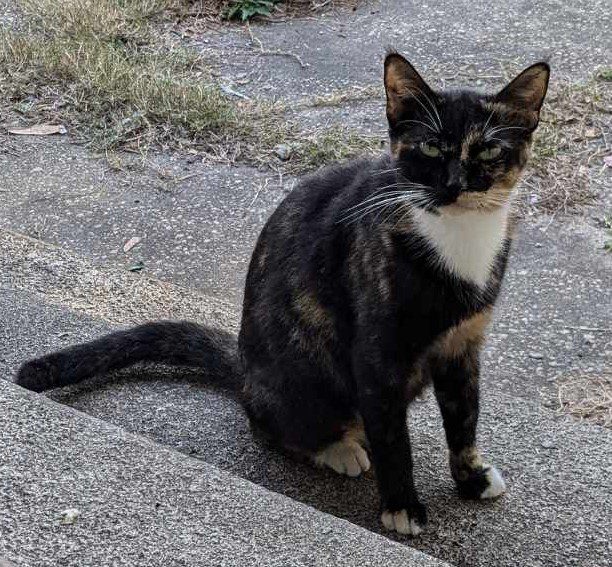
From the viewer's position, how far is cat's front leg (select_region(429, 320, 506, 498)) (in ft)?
8.71

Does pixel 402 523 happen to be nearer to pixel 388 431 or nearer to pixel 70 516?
pixel 388 431

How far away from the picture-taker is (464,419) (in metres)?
2.69

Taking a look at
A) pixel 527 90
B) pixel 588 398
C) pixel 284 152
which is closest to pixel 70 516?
pixel 527 90

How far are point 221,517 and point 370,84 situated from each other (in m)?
3.93

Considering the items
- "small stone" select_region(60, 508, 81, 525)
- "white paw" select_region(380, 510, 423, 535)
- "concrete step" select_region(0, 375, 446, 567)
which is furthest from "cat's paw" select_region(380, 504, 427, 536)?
"small stone" select_region(60, 508, 81, 525)

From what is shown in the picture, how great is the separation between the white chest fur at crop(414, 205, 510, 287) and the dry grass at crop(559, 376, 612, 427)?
1.12 m

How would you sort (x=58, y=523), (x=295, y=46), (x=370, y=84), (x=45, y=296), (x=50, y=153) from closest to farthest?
(x=58, y=523) → (x=45, y=296) → (x=50, y=153) → (x=370, y=84) → (x=295, y=46)

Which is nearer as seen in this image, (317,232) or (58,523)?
(58,523)

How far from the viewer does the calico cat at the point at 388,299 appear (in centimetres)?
240

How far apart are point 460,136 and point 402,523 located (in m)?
1.06

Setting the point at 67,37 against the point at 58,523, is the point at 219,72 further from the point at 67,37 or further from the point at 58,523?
the point at 58,523

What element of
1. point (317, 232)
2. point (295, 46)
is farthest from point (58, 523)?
point (295, 46)

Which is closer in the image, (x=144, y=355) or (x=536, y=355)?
(x=144, y=355)

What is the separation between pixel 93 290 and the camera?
3535 millimetres
